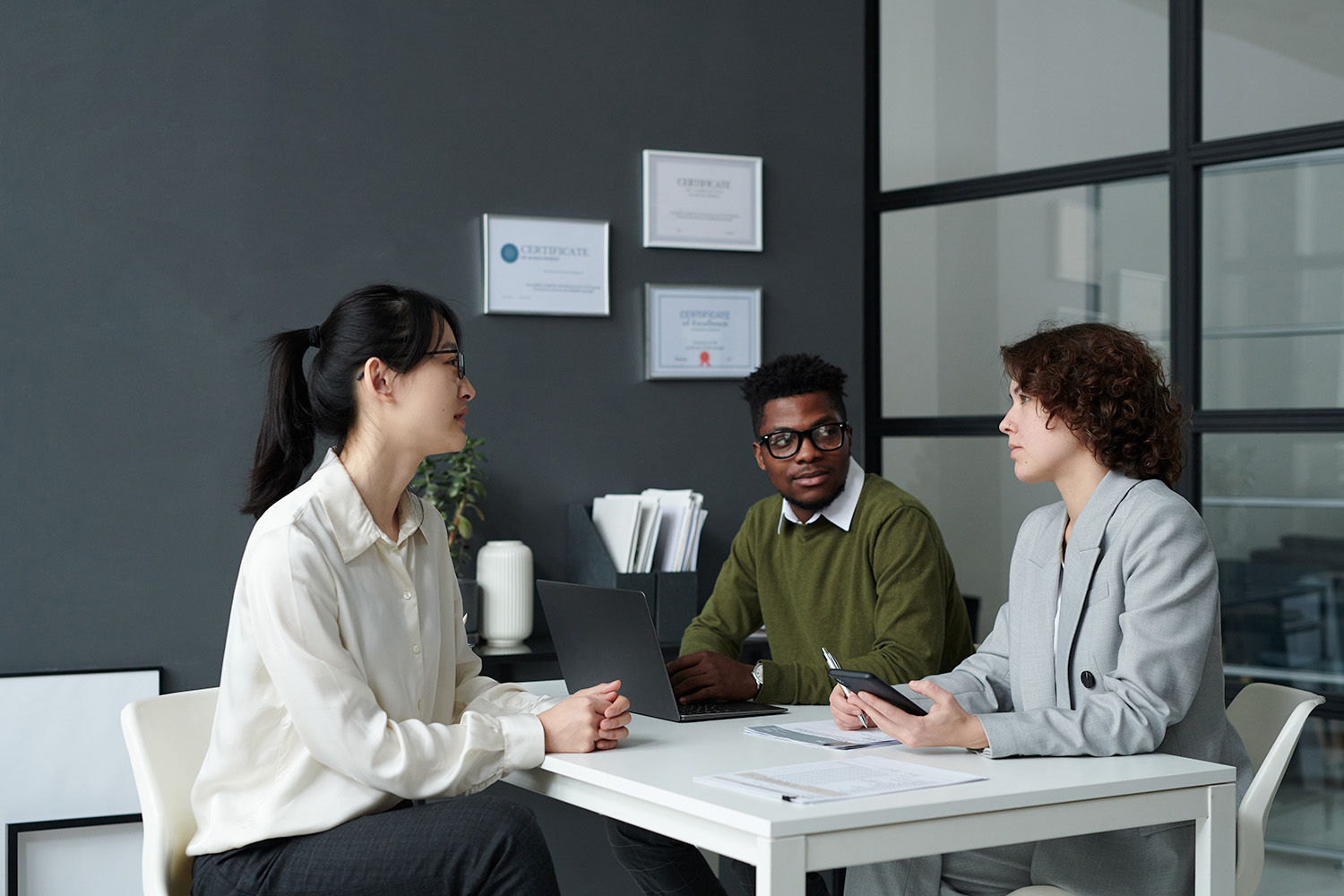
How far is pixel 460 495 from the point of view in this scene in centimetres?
329

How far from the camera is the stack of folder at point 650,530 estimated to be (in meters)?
3.43

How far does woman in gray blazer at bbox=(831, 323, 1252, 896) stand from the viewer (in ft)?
5.91

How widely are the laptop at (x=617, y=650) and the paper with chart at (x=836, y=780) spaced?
14.8 inches

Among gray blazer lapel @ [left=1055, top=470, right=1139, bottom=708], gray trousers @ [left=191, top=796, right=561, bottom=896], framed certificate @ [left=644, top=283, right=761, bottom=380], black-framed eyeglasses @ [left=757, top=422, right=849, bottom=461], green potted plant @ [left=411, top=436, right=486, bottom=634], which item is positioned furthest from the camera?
framed certificate @ [left=644, top=283, right=761, bottom=380]

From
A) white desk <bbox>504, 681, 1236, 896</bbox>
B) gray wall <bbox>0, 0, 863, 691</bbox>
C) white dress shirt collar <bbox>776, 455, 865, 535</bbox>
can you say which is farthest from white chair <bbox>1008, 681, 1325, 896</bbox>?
gray wall <bbox>0, 0, 863, 691</bbox>

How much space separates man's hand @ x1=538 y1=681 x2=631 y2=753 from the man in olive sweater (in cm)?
31

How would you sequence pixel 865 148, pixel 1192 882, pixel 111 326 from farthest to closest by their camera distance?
Result: pixel 865 148 < pixel 111 326 < pixel 1192 882

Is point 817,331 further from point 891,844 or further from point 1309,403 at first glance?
point 891,844

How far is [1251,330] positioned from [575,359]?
6.06 ft

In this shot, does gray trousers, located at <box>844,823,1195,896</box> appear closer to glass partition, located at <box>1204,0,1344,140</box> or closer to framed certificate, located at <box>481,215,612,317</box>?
framed certificate, located at <box>481,215,612,317</box>

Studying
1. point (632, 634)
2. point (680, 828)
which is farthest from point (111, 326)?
point (680, 828)

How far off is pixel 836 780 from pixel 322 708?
707mm

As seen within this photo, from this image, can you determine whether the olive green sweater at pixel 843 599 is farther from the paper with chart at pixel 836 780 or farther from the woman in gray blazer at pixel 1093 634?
the paper with chart at pixel 836 780

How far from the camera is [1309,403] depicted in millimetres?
3363
